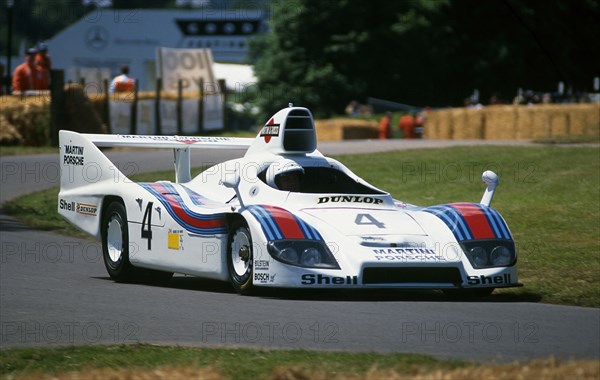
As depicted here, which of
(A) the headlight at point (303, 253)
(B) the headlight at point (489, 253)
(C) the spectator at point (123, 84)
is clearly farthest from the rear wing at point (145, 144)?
(C) the spectator at point (123, 84)

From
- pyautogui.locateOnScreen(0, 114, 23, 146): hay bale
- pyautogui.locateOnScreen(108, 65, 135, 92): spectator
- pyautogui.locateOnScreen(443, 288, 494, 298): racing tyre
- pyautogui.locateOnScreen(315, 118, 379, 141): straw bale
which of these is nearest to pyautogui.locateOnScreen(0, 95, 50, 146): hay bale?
pyautogui.locateOnScreen(0, 114, 23, 146): hay bale

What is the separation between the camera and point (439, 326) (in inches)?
339

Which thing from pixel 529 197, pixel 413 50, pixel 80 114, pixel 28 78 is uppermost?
pixel 413 50

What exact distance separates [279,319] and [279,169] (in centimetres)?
237

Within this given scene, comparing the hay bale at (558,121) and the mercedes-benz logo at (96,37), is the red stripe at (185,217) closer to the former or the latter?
the hay bale at (558,121)

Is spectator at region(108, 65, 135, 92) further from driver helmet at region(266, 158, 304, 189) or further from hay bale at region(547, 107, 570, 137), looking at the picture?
driver helmet at region(266, 158, 304, 189)

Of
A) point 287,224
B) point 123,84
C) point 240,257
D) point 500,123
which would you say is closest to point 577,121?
point 500,123

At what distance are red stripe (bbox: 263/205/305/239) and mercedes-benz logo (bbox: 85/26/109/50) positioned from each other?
313 ft

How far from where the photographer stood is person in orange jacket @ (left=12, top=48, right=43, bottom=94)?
27375 millimetres

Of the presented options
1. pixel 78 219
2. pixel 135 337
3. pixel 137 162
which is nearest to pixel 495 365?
pixel 135 337

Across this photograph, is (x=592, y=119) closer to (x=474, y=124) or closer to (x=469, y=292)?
(x=474, y=124)

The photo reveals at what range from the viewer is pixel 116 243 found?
39.4ft

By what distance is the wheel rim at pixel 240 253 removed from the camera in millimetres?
10211

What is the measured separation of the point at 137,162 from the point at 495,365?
17114mm
